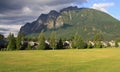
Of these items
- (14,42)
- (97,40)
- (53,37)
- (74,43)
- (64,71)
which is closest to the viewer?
(64,71)

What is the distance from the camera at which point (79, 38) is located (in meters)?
163

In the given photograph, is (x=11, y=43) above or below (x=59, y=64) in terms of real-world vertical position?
above

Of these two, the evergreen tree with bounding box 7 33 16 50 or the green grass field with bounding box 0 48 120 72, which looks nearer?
the green grass field with bounding box 0 48 120 72

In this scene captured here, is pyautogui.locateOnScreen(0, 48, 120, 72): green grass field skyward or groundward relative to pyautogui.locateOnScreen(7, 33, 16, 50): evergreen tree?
groundward

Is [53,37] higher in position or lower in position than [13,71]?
higher

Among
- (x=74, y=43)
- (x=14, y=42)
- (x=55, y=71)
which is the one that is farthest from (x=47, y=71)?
(x=74, y=43)

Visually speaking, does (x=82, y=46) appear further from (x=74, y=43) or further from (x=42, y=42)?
(x=42, y=42)

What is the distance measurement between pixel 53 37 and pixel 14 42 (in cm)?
2191

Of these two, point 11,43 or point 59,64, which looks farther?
point 11,43

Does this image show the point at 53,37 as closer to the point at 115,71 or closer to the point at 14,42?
the point at 14,42

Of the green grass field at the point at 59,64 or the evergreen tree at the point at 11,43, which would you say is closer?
the green grass field at the point at 59,64

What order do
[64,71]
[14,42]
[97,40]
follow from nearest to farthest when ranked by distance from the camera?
1. [64,71]
2. [14,42]
3. [97,40]

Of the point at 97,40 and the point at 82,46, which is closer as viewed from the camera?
the point at 82,46

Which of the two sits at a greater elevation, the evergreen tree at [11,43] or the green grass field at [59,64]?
the evergreen tree at [11,43]
